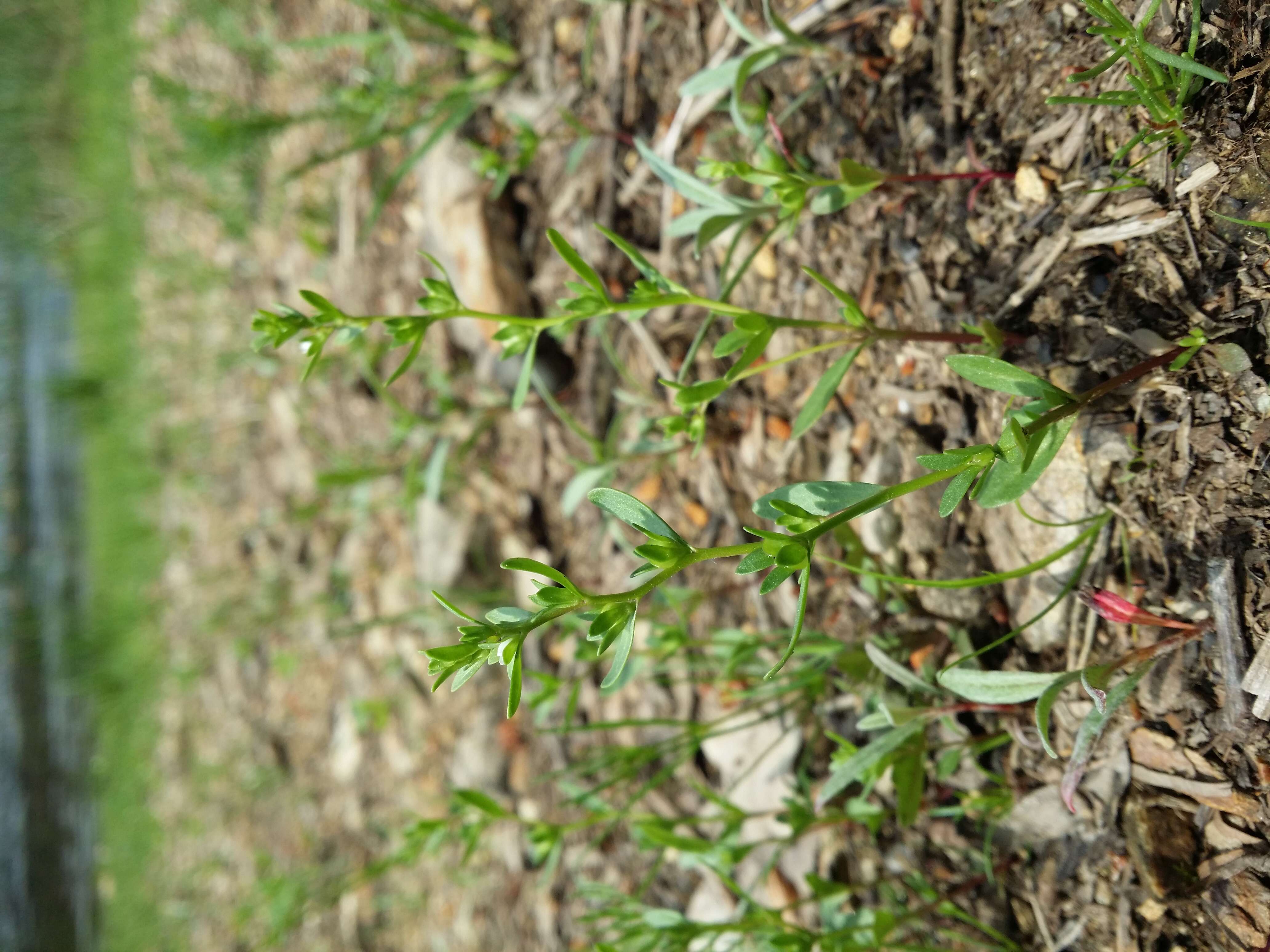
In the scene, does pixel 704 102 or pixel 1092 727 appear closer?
pixel 1092 727

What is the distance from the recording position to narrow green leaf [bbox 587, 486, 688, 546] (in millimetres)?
952

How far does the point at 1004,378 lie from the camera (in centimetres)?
106

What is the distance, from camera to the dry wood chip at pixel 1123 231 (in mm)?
1139

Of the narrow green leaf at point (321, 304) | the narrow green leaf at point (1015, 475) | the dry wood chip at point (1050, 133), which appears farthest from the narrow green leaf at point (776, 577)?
the dry wood chip at point (1050, 133)

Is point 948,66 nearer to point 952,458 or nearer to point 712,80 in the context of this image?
point 712,80

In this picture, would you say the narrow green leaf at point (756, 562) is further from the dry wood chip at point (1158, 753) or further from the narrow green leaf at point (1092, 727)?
the dry wood chip at point (1158, 753)

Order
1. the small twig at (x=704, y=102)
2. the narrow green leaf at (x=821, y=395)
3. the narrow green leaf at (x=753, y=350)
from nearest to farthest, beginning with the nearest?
the narrow green leaf at (x=753, y=350), the narrow green leaf at (x=821, y=395), the small twig at (x=704, y=102)

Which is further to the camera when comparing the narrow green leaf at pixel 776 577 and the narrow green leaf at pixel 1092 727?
the narrow green leaf at pixel 1092 727

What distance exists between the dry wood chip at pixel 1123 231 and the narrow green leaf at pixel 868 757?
2.34 ft

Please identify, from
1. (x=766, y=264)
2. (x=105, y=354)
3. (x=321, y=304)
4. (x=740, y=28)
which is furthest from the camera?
(x=105, y=354)

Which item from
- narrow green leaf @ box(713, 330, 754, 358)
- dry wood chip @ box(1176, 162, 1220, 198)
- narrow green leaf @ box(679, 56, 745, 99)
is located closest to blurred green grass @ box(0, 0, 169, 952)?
narrow green leaf @ box(679, 56, 745, 99)

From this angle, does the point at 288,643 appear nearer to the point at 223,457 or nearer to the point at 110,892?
the point at 223,457

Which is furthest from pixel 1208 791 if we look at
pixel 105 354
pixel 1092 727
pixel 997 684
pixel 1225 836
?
pixel 105 354

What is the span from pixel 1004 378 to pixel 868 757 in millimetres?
571
